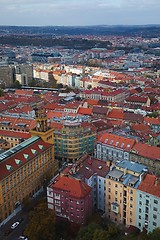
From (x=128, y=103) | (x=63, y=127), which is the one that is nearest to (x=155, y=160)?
(x=63, y=127)

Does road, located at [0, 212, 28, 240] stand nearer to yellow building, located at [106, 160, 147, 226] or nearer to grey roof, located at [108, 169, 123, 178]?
yellow building, located at [106, 160, 147, 226]

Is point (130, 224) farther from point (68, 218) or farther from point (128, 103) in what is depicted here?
point (128, 103)

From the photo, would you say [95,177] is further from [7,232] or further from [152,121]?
[152,121]

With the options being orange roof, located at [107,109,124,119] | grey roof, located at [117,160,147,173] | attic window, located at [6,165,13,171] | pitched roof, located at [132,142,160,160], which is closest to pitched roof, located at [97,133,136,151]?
pitched roof, located at [132,142,160,160]

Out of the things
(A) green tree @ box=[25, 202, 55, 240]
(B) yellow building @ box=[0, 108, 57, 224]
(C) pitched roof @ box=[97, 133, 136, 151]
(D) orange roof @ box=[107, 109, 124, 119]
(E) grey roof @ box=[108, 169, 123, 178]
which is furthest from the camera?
(D) orange roof @ box=[107, 109, 124, 119]

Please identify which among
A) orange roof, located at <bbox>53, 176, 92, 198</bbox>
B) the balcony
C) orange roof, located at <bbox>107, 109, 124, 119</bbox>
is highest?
orange roof, located at <bbox>53, 176, 92, 198</bbox>

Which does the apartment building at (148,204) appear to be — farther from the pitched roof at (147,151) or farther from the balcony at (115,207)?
the pitched roof at (147,151)

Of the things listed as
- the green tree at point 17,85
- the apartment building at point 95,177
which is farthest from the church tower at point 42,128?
the green tree at point 17,85
